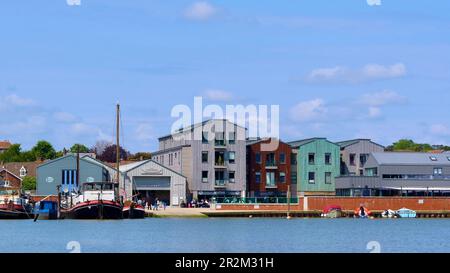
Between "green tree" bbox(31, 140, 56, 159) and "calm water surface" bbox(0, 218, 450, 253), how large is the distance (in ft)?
357

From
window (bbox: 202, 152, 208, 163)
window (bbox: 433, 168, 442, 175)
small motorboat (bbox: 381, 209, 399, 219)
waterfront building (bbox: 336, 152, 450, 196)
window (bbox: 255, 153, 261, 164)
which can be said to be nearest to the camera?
small motorboat (bbox: 381, 209, 399, 219)

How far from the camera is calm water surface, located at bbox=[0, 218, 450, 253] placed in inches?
2080

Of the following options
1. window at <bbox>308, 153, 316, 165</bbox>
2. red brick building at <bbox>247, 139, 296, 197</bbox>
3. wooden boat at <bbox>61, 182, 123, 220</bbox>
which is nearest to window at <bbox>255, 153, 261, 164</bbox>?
red brick building at <bbox>247, 139, 296, 197</bbox>

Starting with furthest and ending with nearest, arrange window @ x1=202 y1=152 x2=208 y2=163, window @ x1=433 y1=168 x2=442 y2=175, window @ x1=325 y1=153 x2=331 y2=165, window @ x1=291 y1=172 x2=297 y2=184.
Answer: window @ x1=291 y1=172 x2=297 y2=184
window @ x1=325 y1=153 x2=331 y2=165
window @ x1=202 y1=152 x2=208 y2=163
window @ x1=433 y1=168 x2=442 y2=175

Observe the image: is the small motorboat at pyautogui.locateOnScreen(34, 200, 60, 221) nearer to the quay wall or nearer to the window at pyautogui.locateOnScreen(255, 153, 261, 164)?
the quay wall

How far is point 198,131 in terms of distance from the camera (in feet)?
393

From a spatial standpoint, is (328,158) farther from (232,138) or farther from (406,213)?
(406,213)

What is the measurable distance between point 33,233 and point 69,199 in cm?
3009

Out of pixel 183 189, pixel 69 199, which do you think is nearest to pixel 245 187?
pixel 183 189

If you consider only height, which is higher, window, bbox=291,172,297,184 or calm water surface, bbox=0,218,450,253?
window, bbox=291,172,297,184

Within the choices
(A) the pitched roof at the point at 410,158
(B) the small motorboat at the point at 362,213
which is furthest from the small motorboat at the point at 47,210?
(A) the pitched roof at the point at 410,158

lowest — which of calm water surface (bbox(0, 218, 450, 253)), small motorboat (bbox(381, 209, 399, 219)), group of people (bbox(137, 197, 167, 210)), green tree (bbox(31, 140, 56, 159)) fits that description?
calm water surface (bbox(0, 218, 450, 253))

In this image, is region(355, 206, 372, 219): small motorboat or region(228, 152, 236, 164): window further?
region(228, 152, 236, 164): window

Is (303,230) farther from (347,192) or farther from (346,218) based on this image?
(347,192)
